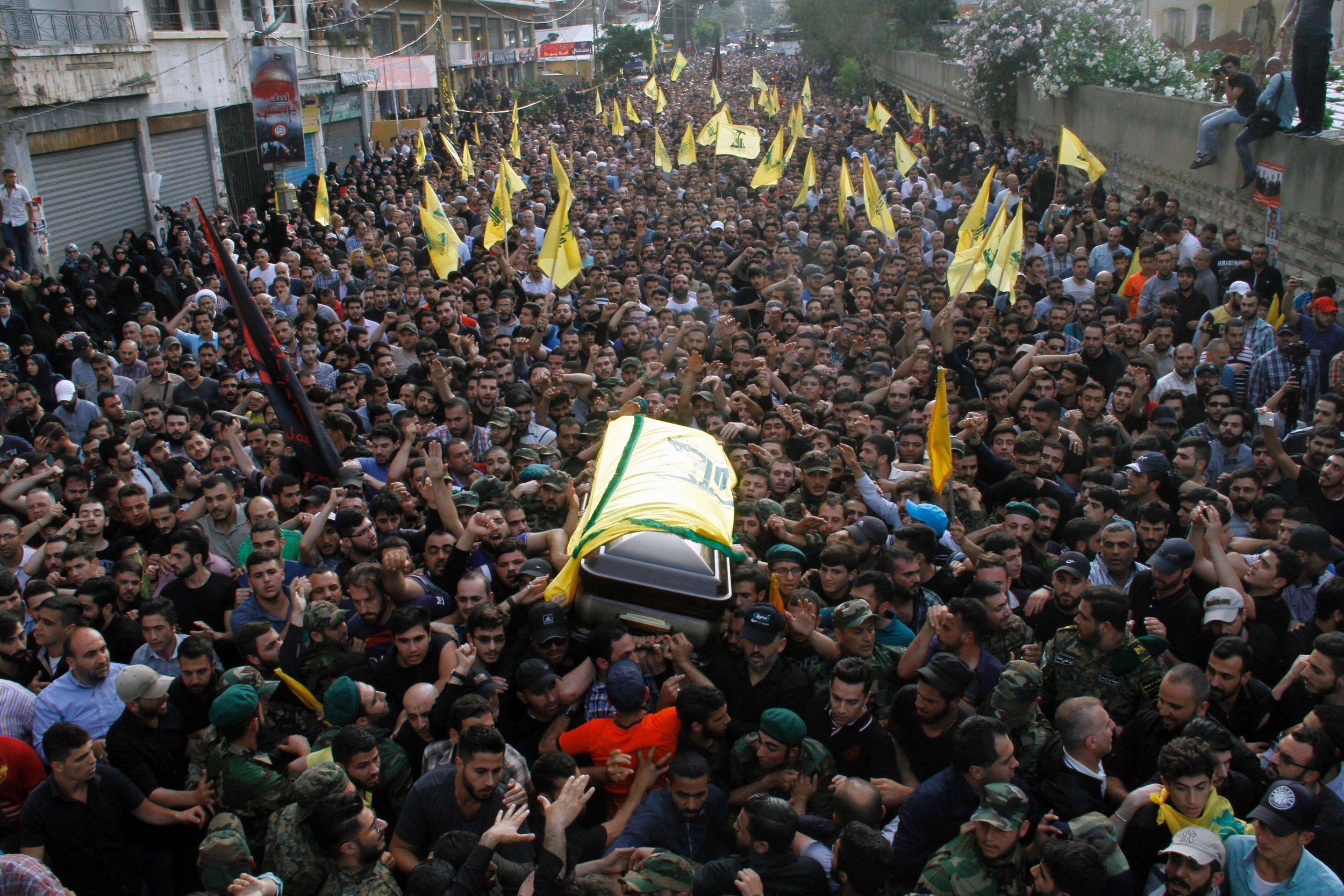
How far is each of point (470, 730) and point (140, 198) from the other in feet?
66.0

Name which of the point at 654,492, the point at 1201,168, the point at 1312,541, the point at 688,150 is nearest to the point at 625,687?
the point at 654,492

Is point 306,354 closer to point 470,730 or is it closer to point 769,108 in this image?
point 470,730

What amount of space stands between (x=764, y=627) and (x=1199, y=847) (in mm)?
1823

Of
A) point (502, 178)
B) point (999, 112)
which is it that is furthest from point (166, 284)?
point (999, 112)

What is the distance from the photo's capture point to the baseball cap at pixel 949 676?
13.7ft

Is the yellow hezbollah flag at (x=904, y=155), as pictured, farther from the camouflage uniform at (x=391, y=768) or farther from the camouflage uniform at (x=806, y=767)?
the camouflage uniform at (x=391, y=768)

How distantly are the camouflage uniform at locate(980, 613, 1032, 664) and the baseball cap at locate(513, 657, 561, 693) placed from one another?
1993mm

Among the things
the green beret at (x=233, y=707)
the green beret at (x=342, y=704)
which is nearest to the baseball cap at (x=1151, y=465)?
the green beret at (x=342, y=704)

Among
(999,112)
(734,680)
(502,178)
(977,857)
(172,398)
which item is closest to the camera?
(977,857)

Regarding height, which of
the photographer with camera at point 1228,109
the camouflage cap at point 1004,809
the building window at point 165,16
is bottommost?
the camouflage cap at point 1004,809

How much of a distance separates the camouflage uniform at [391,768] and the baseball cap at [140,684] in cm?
69

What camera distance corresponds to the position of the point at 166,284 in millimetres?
12641

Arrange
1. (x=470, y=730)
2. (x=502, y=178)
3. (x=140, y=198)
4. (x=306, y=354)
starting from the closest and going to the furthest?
(x=470, y=730) → (x=306, y=354) → (x=502, y=178) → (x=140, y=198)

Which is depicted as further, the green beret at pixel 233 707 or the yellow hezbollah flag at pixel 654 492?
the yellow hezbollah flag at pixel 654 492
